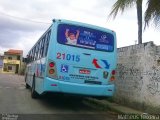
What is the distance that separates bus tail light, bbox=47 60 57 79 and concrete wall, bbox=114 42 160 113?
354 cm

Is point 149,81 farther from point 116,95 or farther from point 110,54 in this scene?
point 116,95

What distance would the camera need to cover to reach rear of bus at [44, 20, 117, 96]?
12.5m

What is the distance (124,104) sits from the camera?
15.3 meters

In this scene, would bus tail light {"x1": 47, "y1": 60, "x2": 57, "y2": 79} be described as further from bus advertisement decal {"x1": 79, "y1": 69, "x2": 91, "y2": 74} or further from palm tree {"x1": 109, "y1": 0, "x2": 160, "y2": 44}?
palm tree {"x1": 109, "y1": 0, "x2": 160, "y2": 44}

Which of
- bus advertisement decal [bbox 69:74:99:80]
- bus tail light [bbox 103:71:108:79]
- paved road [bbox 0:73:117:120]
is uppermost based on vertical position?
bus tail light [bbox 103:71:108:79]

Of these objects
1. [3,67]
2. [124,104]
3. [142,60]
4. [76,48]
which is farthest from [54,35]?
[3,67]

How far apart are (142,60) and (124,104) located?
2185 mm

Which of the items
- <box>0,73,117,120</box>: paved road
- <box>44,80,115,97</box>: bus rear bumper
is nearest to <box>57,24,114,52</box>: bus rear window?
<box>44,80,115,97</box>: bus rear bumper

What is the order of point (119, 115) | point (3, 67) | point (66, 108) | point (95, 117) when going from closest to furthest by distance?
point (95, 117) < point (119, 115) < point (66, 108) < point (3, 67)

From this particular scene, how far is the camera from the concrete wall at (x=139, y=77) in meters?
13.1

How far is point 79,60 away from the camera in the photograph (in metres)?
12.8

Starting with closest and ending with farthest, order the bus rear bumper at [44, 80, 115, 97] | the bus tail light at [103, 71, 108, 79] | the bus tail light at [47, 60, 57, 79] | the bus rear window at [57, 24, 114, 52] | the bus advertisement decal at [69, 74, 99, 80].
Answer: the bus rear bumper at [44, 80, 115, 97] < the bus tail light at [47, 60, 57, 79] < the bus advertisement decal at [69, 74, 99, 80] < the bus rear window at [57, 24, 114, 52] < the bus tail light at [103, 71, 108, 79]

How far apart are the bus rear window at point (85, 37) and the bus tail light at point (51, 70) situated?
31.2 inches

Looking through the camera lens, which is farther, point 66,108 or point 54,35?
point 66,108
